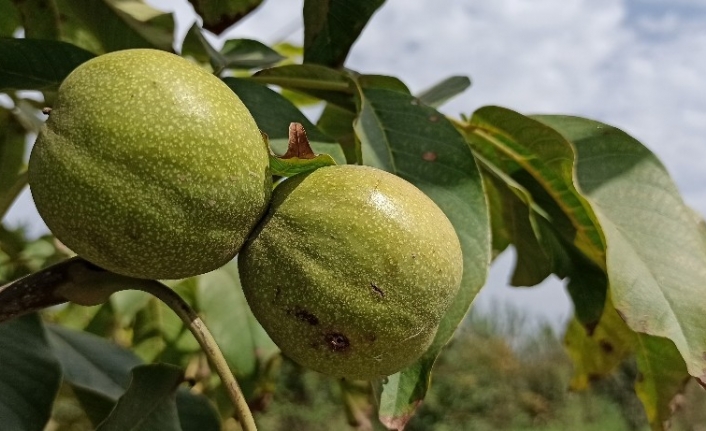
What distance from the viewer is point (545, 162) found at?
1.16 meters

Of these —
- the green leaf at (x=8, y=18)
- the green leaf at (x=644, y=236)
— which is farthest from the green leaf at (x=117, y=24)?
the green leaf at (x=644, y=236)

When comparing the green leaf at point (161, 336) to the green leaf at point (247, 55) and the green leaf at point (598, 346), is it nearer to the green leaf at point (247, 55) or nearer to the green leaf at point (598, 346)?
the green leaf at point (247, 55)

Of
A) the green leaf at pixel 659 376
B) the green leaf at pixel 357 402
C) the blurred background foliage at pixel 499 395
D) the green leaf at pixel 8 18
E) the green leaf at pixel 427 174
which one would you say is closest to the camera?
the green leaf at pixel 427 174

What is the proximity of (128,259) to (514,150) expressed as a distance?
2.09 feet

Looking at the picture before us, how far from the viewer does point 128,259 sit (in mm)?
791

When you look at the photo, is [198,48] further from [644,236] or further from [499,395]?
[499,395]

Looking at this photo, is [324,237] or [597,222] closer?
[324,237]

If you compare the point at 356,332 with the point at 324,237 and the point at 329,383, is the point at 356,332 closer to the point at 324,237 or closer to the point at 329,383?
the point at 324,237

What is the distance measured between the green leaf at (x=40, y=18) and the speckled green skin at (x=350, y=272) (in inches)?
26.3

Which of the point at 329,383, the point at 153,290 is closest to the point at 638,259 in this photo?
the point at 153,290

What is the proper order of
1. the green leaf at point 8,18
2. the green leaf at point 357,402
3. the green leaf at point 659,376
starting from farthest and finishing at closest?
the green leaf at point 357,402 → the green leaf at point 8,18 → the green leaf at point 659,376

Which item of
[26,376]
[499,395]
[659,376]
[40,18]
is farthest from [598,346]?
[499,395]

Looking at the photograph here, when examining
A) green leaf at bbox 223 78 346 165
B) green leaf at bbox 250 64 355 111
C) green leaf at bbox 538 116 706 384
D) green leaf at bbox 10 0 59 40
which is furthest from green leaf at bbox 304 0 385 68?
green leaf at bbox 10 0 59 40

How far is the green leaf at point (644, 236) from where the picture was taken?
97 centimetres
